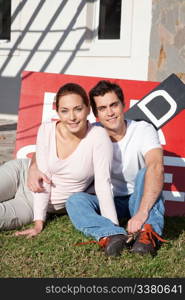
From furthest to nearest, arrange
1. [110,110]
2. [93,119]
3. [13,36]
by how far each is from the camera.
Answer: [13,36], [93,119], [110,110]

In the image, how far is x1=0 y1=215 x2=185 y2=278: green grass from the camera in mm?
3152

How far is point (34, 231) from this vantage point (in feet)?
12.8

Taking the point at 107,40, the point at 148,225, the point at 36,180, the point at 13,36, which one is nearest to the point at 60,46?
the point at 107,40

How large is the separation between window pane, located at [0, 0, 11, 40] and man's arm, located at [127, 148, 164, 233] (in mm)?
7865

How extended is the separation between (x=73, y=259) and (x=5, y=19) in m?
8.43

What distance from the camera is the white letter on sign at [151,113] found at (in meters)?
4.54

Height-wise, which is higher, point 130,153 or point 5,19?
point 5,19

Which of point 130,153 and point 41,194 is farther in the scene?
point 41,194

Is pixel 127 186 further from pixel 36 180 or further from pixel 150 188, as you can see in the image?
pixel 36 180

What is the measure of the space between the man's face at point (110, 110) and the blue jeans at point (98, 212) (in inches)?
15.1

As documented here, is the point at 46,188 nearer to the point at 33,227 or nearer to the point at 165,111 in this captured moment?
the point at 33,227

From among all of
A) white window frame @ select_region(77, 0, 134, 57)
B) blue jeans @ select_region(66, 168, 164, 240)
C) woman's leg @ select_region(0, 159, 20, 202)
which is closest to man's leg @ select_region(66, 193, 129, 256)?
blue jeans @ select_region(66, 168, 164, 240)

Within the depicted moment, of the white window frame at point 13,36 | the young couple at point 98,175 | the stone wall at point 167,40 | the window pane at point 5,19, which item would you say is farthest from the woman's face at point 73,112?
the window pane at point 5,19

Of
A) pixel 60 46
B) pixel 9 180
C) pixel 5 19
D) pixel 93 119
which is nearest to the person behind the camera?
pixel 9 180
